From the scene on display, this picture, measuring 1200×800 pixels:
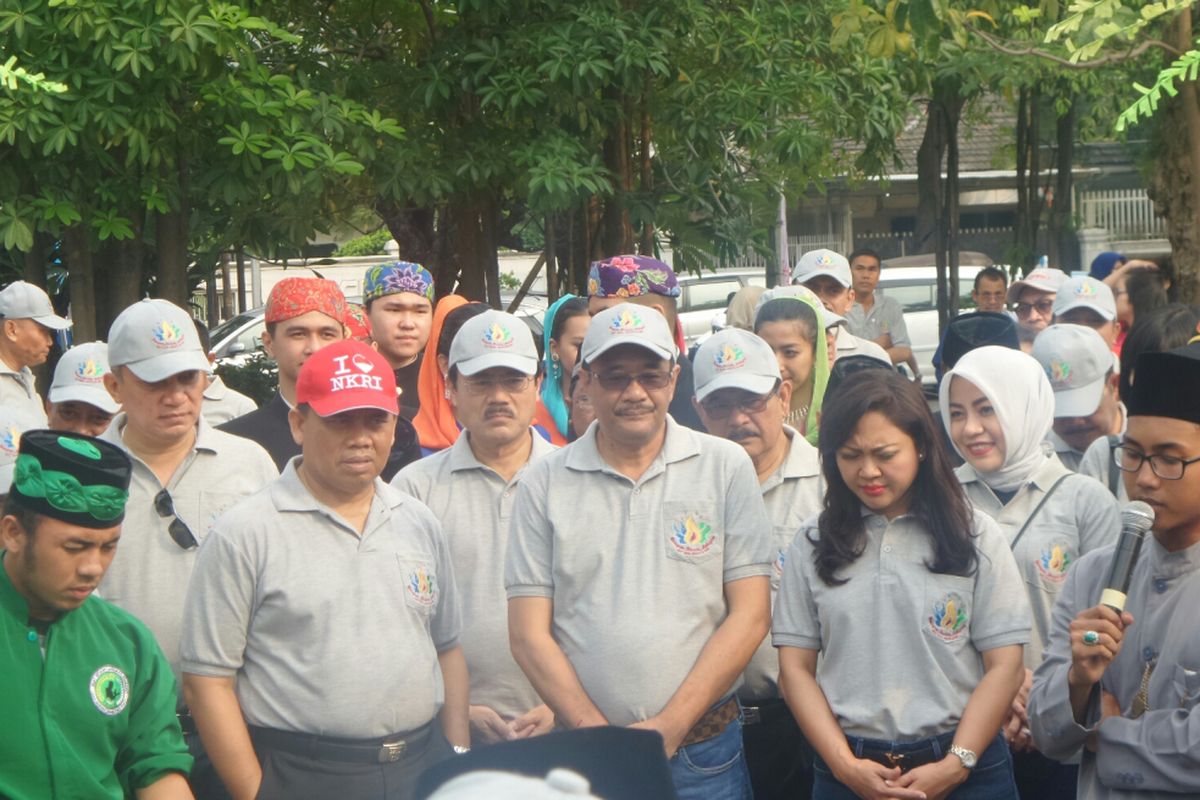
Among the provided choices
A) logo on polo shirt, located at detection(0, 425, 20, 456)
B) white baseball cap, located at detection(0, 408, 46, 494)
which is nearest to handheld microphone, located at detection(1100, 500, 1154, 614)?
white baseball cap, located at detection(0, 408, 46, 494)

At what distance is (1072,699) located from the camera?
143 inches

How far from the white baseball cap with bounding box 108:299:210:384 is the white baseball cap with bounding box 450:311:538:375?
2.67ft

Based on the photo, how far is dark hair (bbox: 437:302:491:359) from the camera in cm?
598

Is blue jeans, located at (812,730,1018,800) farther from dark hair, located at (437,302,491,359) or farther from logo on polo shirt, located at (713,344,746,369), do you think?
dark hair, located at (437,302,491,359)

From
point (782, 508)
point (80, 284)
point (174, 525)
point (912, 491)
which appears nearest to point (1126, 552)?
point (912, 491)

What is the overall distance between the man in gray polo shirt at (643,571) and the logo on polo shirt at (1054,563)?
32.4 inches

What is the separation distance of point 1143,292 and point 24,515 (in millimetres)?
6509

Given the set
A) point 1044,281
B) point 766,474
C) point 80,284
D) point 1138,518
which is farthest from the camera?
point 80,284

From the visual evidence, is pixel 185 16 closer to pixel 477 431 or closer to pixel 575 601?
pixel 477 431

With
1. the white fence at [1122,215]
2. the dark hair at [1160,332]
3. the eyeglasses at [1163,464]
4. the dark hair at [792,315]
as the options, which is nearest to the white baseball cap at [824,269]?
the dark hair at [792,315]

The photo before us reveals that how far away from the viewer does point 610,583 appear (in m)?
4.43

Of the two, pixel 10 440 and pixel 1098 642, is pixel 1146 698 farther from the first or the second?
pixel 10 440

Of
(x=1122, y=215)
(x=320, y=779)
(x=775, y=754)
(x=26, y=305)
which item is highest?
(x=1122, y=215)

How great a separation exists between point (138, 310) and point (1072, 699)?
303 centimetres
